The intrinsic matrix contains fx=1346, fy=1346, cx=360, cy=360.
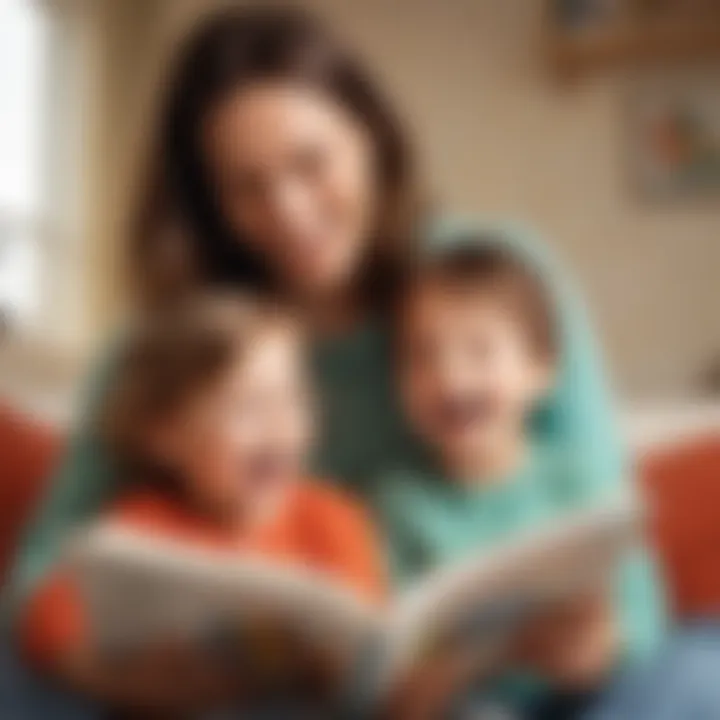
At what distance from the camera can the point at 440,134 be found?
0.73m

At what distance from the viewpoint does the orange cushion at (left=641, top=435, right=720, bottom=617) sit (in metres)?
0.70

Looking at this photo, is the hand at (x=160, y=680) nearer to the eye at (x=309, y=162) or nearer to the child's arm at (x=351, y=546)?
the child's arm at (x=351, y=546)

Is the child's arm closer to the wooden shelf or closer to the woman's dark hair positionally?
the woman's dark hair

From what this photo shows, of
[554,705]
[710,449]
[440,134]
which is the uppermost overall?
[440,134]

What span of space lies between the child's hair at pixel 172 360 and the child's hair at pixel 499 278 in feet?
0.26

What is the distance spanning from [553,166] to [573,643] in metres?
0.25

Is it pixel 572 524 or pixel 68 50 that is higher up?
pixel 68 50

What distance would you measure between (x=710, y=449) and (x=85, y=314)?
1.14ft

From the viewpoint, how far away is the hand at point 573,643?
647mm

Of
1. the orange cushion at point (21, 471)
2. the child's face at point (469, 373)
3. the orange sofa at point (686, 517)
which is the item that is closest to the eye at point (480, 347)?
the child's face at point (469, 373)

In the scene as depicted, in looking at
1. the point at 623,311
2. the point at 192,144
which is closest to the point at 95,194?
the point at 192,144

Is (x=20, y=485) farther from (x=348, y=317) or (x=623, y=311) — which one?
(x=623, y=311)

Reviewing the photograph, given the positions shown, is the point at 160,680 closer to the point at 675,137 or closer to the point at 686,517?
the point at 686,517

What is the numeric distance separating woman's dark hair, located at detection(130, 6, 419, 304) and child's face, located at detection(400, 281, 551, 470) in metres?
0.04
